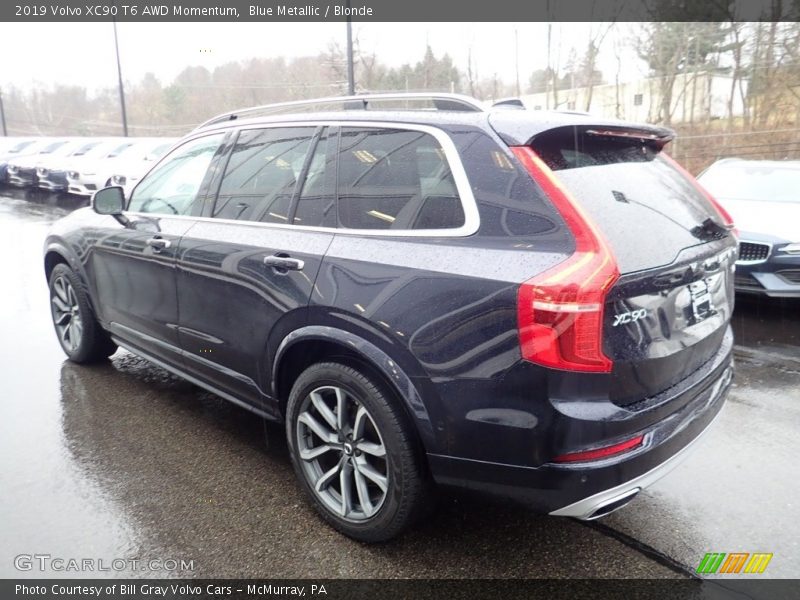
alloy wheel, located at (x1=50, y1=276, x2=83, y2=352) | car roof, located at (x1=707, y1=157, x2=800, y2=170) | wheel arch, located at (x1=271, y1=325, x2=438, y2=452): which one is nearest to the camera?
wheel arch, located at (x1=271, y1=325, x2=438, y2=452)

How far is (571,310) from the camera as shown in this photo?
2076mm

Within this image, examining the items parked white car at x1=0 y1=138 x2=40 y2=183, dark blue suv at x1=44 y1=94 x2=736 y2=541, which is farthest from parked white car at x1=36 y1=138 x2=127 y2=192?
dark blue suv at x1=44 y1=94 x2=736 y2=541

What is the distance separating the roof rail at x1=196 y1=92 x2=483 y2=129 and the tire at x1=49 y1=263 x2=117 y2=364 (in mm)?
1878

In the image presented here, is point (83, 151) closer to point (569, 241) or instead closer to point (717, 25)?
point (569, 241)

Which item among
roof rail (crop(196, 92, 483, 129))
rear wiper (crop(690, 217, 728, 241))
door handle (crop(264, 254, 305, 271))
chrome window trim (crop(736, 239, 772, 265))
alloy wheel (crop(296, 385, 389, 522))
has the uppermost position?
roof rail (crop(196, 92, 483, 129))

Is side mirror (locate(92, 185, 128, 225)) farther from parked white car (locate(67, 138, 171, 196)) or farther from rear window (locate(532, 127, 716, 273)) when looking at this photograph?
parked white car (locate(67, 138, 171, 196))

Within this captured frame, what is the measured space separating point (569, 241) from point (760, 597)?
1603 millimetres

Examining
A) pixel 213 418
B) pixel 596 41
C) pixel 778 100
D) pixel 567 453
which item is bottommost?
pixel 213 418

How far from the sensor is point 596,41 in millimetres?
24125

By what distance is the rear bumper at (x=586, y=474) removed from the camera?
217cm

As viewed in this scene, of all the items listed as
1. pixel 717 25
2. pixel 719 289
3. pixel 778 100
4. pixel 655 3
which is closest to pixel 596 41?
pixel 655 3

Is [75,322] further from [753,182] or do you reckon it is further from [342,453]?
[753,182]

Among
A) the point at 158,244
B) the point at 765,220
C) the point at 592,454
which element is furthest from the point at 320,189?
the point at 765,220

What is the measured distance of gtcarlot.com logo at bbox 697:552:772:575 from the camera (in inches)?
101
